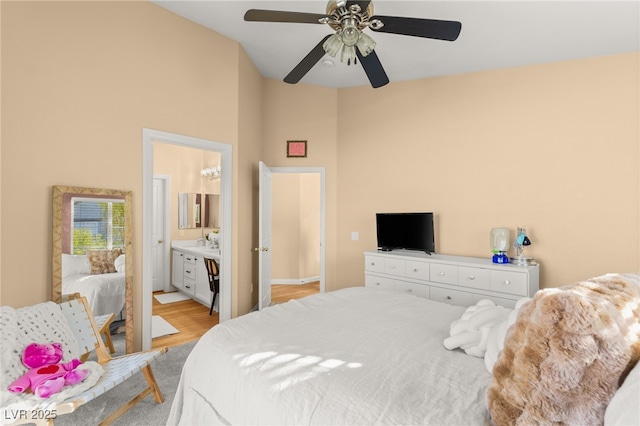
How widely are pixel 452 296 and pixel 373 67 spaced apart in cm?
235

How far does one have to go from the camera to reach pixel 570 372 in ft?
2.93

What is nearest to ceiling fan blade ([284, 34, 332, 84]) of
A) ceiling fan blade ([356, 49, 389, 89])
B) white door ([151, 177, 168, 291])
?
ceiling fan blade ([356, 49, 389, 89])

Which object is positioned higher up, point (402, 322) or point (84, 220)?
point (84, 220)

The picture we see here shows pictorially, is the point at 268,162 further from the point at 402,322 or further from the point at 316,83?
the point at 402,322

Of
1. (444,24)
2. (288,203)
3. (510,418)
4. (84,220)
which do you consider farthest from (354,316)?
(288,203)

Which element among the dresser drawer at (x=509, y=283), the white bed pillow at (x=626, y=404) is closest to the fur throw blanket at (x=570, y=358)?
the white bed pillow at (x=626, y=404)

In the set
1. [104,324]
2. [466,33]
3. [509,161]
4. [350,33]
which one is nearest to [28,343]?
[104,324]

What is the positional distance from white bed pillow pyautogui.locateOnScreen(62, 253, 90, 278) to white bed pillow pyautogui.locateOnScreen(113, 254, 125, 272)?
0.66ft

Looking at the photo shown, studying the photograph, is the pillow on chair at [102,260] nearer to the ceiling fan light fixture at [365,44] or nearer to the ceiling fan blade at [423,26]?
the ceiling fan light fixture at [365,44]

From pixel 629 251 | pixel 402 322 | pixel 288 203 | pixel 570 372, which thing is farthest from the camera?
pixel 288 203

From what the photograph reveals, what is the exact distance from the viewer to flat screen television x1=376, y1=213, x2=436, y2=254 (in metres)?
3.85

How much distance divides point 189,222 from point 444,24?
491 centimetres

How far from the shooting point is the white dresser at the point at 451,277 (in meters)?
3.14

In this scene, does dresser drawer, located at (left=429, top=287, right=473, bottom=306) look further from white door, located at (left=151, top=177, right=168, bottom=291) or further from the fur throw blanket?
white door, located at (left=151, top=177, right=168, bottom=291)
